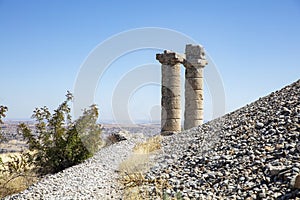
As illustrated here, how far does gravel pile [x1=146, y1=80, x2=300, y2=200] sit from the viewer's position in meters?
6.61

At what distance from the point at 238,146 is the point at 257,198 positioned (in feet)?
8.21

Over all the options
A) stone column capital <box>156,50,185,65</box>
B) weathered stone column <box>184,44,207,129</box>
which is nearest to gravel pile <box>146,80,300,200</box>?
weathered stone column <box>184,44,207,129</box>

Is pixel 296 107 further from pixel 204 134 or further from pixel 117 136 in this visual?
pixel 117 136

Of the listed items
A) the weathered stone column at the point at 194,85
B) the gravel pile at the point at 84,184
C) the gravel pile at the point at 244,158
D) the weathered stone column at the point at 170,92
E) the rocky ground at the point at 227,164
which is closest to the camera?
the gravel pile at the point at 244,158

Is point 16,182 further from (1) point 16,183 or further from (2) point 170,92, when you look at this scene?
(2) point 170,92

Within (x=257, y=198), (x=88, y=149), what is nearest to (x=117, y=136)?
(x=88, y=149)

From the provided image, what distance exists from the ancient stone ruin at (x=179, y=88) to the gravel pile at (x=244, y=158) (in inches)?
253

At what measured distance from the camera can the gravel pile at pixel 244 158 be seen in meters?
6.61

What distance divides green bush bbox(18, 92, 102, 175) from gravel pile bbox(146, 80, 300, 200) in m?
3.49

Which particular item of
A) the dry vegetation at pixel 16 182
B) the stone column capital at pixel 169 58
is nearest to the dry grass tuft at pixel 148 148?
the dry vegetation at pixel 16 182

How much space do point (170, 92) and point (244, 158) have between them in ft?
34.0

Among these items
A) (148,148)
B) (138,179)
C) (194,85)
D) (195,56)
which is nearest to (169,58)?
→ (195,56)

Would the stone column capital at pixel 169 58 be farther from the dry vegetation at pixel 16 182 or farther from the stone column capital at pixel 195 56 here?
the dry vegetation at pixel 16 182

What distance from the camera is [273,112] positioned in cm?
998
